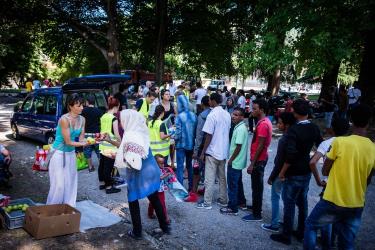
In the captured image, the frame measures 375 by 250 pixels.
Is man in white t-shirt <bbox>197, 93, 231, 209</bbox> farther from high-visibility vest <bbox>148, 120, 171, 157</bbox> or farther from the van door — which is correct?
the van door

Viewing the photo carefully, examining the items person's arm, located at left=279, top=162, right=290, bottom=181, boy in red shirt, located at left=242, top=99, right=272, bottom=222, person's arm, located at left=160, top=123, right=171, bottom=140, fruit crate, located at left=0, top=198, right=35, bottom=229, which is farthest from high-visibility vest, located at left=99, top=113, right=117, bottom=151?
person's arm, located at left=279, top=162, right=290, bottom=181

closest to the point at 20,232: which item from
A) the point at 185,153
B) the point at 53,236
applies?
the point at 53,236

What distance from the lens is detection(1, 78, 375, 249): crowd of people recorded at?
3.85 metres

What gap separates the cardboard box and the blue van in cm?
505

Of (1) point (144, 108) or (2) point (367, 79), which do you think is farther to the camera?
(2) point (367, 79)

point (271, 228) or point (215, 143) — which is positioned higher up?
point (215, 143)

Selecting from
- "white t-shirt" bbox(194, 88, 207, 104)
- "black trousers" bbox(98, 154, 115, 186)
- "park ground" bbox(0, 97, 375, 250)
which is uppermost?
"white t-shirt" bbox(194, 88, 207, 104)

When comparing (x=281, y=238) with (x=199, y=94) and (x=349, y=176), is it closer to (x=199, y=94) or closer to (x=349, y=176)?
(x=349, y=176)

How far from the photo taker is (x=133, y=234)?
515 cm

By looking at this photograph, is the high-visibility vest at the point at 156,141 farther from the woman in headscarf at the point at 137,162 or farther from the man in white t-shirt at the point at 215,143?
the woman in headscarf at the point at 137,162

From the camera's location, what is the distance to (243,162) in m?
6.08

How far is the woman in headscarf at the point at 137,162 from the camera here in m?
4.79

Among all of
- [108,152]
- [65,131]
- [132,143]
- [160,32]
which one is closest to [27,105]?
[108,152]

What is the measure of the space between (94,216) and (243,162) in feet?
8.63
